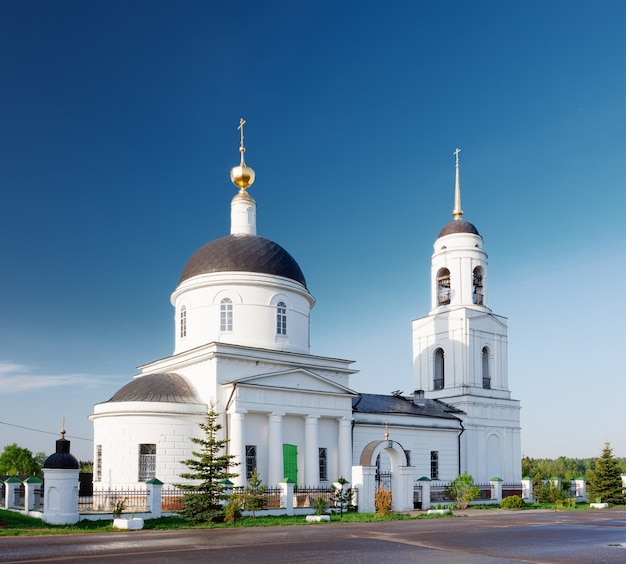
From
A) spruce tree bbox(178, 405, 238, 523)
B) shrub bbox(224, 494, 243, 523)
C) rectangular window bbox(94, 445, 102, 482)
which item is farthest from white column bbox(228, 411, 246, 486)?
rectangular window bbox(94, 445, 102, 482)

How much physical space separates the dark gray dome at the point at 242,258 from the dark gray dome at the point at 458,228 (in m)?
10.2

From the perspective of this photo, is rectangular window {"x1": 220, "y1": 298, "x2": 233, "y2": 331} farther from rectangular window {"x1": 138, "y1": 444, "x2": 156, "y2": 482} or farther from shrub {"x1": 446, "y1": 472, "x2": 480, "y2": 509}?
shrub {"x1": 446, "y1": 472, "x2": 480, "y2": 509}

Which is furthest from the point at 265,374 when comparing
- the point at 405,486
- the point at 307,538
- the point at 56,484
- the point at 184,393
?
the point at 307,538

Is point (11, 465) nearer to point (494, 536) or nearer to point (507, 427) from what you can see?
point (507, 427)

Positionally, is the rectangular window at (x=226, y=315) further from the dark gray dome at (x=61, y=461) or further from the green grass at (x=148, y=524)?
the dark gray dome at (x=61, y=461)

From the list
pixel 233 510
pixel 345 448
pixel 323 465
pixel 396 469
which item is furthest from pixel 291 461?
pixel 233 510

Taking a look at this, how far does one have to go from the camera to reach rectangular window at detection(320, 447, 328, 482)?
29188 millimetres

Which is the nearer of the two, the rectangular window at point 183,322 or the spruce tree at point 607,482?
the rectangular window at point 183,322

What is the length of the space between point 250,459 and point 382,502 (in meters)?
5.24

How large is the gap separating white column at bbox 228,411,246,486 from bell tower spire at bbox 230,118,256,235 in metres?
9.62

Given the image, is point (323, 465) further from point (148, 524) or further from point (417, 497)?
point (148, 524)

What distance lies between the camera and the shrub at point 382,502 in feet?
80.6

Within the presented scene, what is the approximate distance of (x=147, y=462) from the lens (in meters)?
26.2

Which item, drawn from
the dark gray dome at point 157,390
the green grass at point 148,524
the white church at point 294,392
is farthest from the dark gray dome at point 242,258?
the green grass at point 148,524
